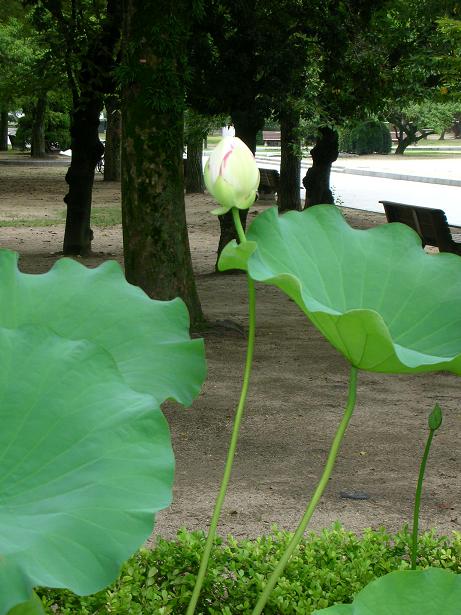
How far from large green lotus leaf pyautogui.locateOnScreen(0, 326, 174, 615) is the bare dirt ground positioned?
296 cm

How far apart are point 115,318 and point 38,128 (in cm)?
3722

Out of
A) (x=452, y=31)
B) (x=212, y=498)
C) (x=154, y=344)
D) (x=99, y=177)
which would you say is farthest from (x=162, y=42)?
(x=99, y=177)

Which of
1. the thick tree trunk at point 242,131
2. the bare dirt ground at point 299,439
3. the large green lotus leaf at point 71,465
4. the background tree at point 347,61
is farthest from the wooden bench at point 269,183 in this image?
the large green lotus leaf at point 71,465

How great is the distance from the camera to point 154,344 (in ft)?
6.40

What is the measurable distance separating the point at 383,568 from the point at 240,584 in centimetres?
51

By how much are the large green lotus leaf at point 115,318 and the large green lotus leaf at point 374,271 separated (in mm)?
252

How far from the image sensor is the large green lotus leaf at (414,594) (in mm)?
1447

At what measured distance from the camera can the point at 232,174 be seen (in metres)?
1.77

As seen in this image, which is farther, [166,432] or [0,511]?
[166,432]

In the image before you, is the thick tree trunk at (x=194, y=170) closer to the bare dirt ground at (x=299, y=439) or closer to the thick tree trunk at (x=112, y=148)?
the thick tree trunk at (x=112, y=148)

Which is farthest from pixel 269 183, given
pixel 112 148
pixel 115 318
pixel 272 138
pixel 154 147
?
pixel 272 138

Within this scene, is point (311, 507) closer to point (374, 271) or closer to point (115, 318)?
point (115, 318)

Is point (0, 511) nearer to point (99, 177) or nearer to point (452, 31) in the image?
point (452, 31)

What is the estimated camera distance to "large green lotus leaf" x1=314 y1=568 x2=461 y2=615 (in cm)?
145
